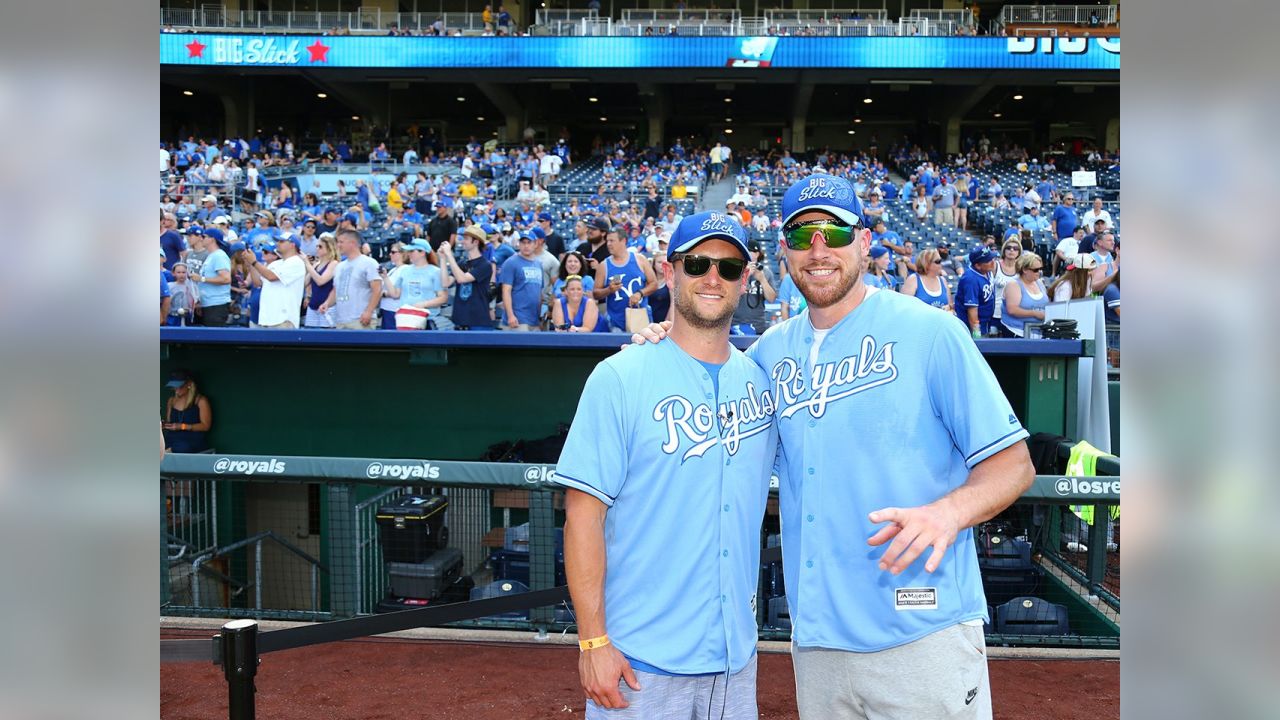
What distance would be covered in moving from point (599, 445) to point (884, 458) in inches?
26.5

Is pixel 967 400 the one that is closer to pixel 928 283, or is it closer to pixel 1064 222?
pixel 928 283

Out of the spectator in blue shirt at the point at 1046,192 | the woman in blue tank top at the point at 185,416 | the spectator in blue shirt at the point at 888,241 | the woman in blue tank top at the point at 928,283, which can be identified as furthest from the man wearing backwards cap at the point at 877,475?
the spectator in blue shirt at the point at 1046,192

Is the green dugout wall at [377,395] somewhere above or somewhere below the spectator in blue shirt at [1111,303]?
below

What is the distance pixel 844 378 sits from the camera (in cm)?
230

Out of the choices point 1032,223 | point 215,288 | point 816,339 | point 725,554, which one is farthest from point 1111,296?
point 1032,223

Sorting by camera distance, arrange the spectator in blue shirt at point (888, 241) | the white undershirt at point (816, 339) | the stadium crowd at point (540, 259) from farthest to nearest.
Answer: the spectator in blue shirt at point (888, 241), the stadium crowd at point (540, 259), the white undershirt at point (816, 339)

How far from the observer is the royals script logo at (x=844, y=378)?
89.4 inches

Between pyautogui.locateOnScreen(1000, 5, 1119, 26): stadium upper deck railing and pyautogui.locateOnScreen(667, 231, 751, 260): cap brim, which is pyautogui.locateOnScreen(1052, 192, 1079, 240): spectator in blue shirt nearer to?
pyautogui.locateOnScreen(667, 231, 751, 260): cap brim

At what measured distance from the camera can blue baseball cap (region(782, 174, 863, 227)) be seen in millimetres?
2324

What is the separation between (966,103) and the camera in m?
36.1

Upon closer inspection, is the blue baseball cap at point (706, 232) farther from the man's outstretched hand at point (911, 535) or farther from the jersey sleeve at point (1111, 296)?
the jersey sleeve at point (1111, 296)

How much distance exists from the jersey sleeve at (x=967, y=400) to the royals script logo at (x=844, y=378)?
A: 0.35ft
